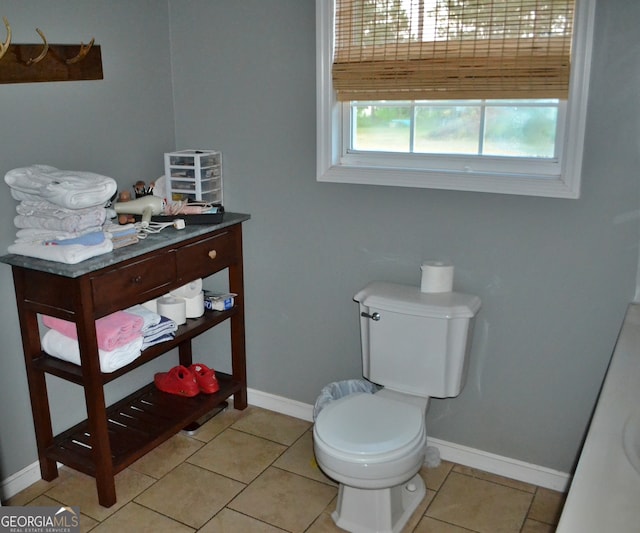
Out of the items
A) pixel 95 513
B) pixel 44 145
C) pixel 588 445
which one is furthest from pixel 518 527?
pixel 44 145

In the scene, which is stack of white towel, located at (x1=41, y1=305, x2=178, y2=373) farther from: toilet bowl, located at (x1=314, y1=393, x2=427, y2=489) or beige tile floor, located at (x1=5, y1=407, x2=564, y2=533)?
toilet bowl, located at (x1=314, y1=393, x2=427, y2=489)

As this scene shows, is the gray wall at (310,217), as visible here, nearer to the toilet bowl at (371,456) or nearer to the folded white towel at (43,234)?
the folded white towel at (43,234)

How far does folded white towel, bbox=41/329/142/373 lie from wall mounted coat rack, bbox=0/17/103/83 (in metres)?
0.93

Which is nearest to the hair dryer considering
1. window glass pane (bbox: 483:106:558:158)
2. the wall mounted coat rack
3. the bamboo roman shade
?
the wall mounted coat rack

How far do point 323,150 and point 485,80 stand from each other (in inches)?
27.7

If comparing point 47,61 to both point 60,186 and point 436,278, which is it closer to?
point 60,186

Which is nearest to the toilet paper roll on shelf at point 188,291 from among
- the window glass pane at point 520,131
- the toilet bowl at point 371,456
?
the toilet bowl at point 371,456

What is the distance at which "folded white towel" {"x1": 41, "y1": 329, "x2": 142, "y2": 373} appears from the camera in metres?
2.41

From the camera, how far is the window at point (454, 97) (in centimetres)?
230

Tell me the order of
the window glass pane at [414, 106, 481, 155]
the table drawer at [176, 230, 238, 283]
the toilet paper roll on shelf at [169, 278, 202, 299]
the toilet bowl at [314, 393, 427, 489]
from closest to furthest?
the toilet bowl at [314, 393, 427, 489]
the window glass pane at [414, 106, 481, 155]
the table drawer at [176, 230, 238, 283]
the toilet paper roll on shelf at [169, 278, 202, 299]

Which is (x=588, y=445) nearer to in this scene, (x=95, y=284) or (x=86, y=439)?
(x=95, y=284)

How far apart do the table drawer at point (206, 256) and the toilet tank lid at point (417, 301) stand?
645 mm

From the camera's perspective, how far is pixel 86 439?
8.95 feet

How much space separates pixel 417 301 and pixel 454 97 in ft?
2.51
